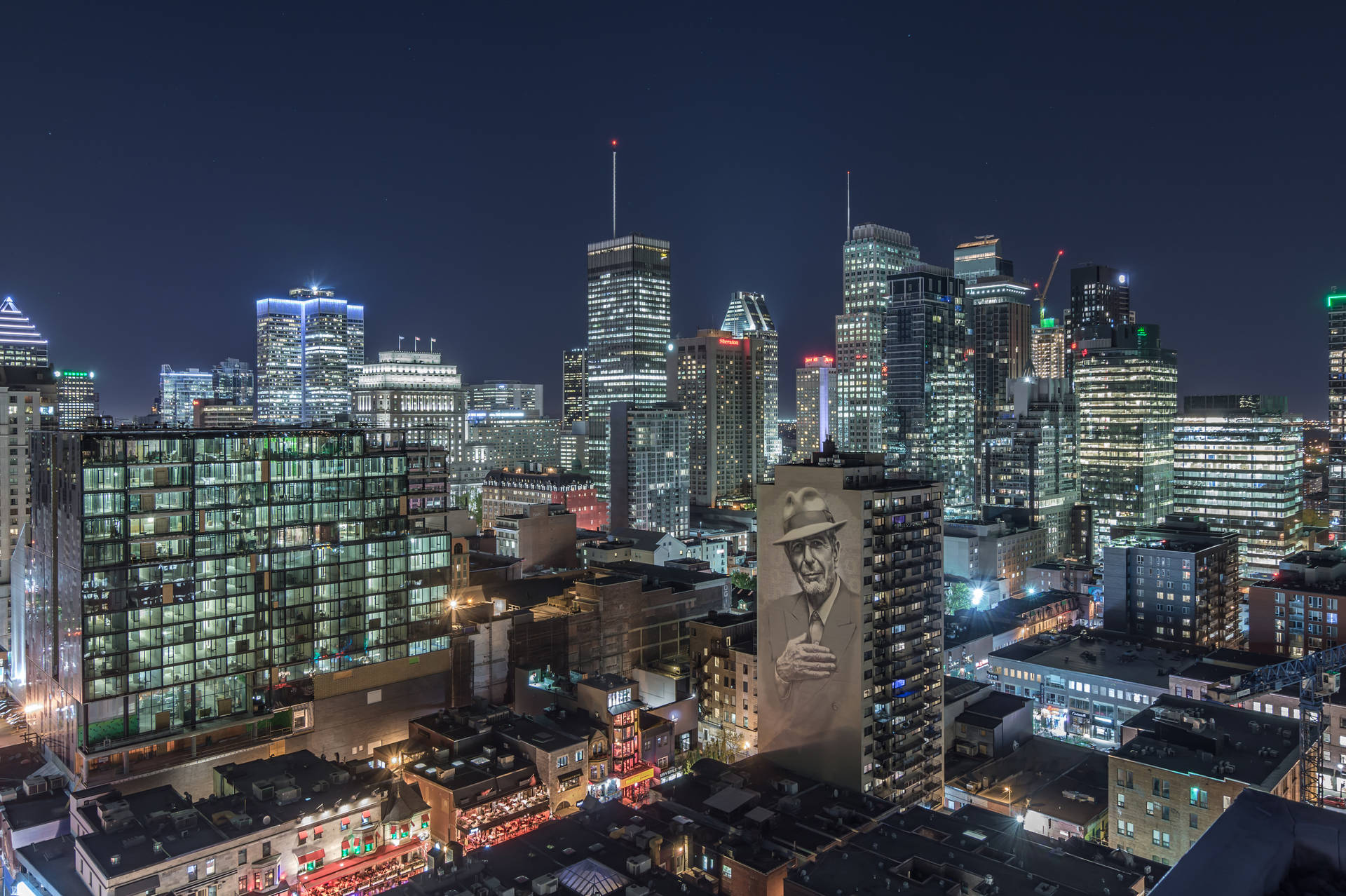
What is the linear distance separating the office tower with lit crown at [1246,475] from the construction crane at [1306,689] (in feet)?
297

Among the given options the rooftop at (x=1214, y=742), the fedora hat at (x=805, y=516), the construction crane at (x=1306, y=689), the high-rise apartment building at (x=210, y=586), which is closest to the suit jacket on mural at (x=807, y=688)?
the fedora hat at (x=805, y=516)

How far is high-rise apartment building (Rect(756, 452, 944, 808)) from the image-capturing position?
214ft

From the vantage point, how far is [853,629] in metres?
65.4

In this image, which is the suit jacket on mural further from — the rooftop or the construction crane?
the construction crane

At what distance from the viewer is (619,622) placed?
94.1 meters

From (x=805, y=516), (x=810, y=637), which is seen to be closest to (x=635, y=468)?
(x=805, y=516)

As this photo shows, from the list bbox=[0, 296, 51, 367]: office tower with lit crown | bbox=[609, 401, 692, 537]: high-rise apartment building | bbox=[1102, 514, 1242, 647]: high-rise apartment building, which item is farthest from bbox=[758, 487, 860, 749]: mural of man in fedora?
bbox=[0, 296, 51, 367]: office tower with lit crown

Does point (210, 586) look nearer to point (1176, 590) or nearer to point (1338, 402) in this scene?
point (1176, 590)

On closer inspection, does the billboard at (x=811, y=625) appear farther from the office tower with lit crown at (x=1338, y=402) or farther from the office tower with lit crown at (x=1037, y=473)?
the office tower with lit crown at (x=1338, y=402)

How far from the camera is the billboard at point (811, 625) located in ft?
215

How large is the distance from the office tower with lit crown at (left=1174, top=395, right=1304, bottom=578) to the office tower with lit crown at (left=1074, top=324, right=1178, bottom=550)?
1151 centimetres

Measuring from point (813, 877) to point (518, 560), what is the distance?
70.2 meters

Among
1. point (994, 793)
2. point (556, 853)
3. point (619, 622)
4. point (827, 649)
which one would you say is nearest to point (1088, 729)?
point (994, 793)

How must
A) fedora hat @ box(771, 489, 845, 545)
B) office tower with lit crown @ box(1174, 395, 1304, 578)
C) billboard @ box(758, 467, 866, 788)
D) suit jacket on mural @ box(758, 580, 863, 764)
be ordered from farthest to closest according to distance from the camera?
office tower with lit crown @ box(1174, 395, 1304, 578) < fedora hat @ box(771, 489, 845, 545) < billboard @ box(758, 467, 866, 788) < suit jacket on mural @ box(758, 580, 863, 764)
